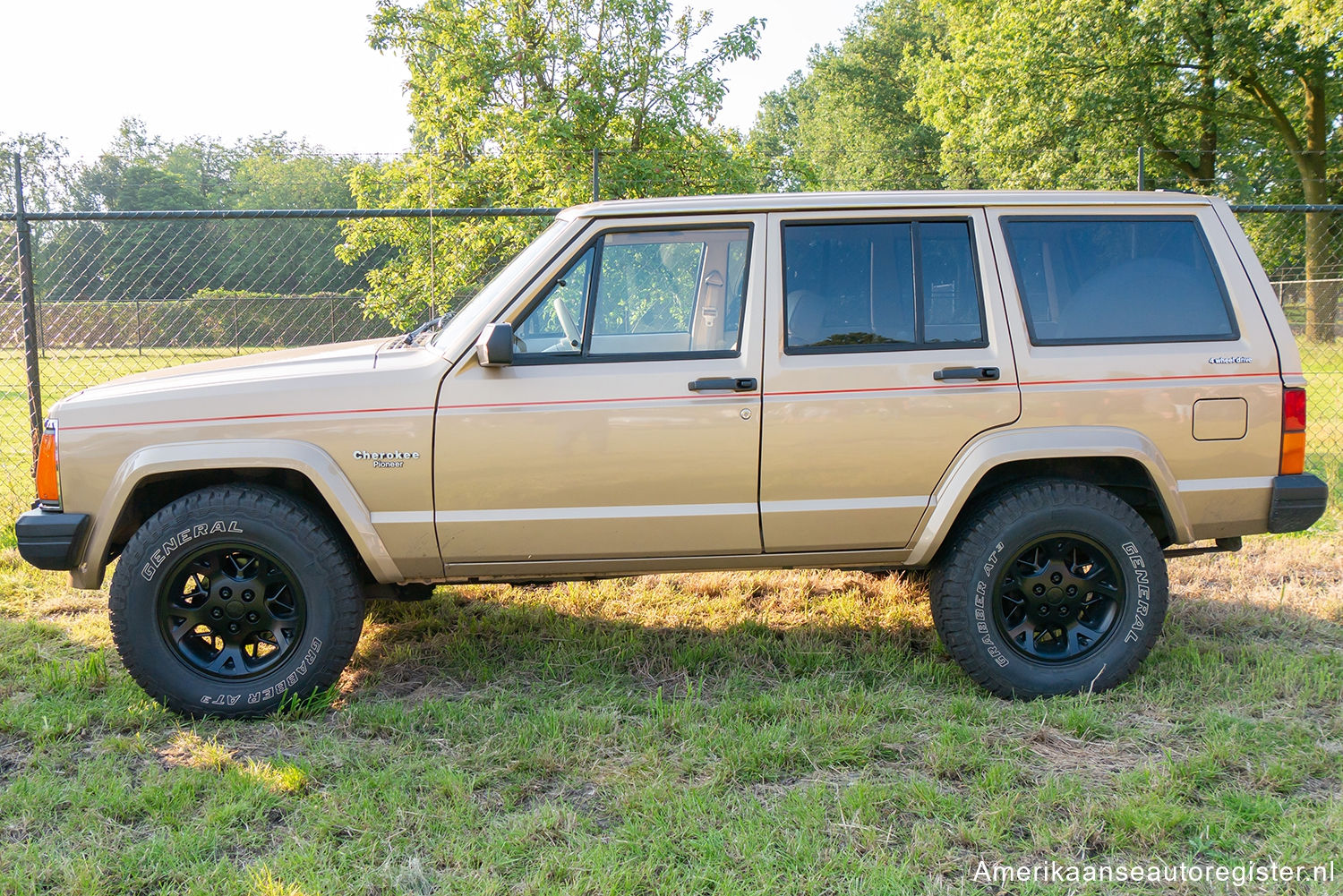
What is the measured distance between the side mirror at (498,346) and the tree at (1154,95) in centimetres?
1844

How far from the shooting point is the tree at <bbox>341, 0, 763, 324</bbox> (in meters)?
10.4

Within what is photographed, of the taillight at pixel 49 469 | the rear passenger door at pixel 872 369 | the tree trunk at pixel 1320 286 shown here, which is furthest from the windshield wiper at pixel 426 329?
the tree trunk at pixel 1320 286

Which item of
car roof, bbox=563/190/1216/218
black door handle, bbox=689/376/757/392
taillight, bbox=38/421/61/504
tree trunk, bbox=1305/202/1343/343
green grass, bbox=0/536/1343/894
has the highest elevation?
tree trunk, bbox=1305/202/1343/343

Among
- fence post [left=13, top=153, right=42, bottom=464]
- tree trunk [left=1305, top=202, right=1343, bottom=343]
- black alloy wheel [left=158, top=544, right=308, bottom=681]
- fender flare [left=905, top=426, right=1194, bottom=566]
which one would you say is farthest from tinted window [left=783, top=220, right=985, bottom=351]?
tree trunk [left=1305, top=202, right=1343, bottom=343]

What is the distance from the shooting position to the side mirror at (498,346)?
3.46 metres

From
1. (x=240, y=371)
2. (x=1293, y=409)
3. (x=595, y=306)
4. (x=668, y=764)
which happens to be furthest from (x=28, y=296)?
(x=1293, y=409)

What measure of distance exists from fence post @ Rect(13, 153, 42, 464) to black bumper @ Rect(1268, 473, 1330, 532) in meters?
6.82

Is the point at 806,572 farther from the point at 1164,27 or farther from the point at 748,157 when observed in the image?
the point at 1164,27

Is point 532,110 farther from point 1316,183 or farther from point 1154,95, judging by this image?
point 1316,183

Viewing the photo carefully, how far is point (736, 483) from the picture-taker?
3.68m

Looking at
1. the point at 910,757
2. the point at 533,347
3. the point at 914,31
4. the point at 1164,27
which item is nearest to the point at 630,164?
the point at 533,347

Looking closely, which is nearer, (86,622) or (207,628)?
(207,628)

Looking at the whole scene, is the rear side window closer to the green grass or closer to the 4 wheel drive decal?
the green grass

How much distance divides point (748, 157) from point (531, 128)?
2605mm
